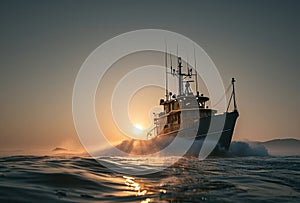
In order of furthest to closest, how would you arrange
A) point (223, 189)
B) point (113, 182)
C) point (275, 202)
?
1. point (113, 182)
2. point (223, 189)
3. point (275, 202)

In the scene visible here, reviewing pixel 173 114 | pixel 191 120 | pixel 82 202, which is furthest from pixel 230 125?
pixel 82 202

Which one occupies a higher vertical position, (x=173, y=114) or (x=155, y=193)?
A: (x=173, y=114)

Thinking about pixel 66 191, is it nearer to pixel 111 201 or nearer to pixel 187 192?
pixel 111 201

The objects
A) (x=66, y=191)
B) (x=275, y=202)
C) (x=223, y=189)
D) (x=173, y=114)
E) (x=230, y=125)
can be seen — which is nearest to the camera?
(x=275, y=202)

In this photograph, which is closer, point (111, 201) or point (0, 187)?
point (111, 201)

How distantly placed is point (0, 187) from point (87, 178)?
2869 millimetres

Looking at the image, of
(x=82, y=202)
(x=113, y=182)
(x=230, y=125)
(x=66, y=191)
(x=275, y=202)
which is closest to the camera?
(x=82, y=202)

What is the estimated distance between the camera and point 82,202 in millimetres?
6312

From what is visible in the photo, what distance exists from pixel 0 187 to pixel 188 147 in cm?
3683

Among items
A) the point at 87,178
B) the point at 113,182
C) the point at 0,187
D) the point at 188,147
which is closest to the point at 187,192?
the point at 113,182

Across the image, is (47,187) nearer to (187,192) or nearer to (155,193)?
(155,193)

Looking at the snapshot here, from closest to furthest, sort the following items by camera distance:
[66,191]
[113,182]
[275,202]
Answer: [275,202] → [66,191] → [113,182]

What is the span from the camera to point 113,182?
365 inches

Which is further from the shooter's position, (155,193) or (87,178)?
(87,178)
